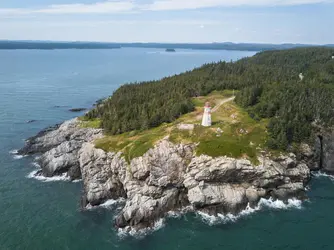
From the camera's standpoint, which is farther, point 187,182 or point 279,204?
point 187,182

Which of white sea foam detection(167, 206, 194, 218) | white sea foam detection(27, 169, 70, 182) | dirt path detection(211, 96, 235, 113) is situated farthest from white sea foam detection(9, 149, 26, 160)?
dirt path detection(211, 96, 235, 113)

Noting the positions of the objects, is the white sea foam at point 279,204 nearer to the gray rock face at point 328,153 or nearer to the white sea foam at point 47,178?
the gray rock face at point 328,153

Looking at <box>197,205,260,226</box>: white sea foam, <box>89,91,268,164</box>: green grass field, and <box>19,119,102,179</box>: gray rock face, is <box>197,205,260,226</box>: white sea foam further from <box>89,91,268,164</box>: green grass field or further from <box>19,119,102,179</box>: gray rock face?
<box>19,119,102,179</box>: gray rock face

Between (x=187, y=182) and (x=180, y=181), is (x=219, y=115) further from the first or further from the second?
(x=187, y=182)

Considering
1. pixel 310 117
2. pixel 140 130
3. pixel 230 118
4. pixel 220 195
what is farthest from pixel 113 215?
pixel 310 117

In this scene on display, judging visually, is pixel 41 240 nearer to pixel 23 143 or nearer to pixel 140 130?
pixel 140 130

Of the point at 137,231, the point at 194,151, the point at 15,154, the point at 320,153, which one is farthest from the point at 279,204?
the point at 15,154

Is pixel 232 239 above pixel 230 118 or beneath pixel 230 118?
beneath
